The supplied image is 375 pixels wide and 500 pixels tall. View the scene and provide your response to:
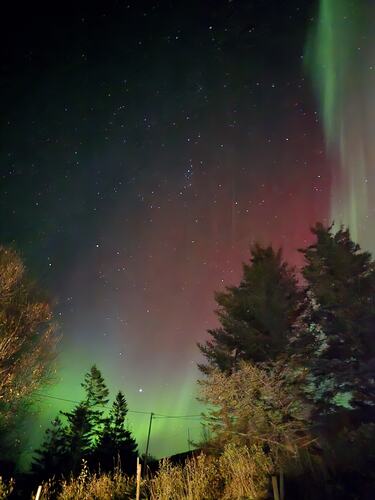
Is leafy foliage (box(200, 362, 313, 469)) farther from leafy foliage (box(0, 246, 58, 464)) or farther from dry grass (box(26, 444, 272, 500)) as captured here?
leafy foliage (box(0, 246, 58, 464))

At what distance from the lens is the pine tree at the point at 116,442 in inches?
1409

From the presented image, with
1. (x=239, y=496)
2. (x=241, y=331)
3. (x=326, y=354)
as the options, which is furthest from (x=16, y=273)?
(x=326, y=354)

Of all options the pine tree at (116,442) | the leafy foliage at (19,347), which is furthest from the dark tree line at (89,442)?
the leafy foliage at (19,347)

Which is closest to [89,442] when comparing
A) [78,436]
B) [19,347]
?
[78,436]

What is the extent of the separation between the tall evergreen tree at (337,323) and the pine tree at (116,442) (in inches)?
982

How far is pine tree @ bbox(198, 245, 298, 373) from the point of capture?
19.2 meters

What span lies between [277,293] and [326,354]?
4518mm

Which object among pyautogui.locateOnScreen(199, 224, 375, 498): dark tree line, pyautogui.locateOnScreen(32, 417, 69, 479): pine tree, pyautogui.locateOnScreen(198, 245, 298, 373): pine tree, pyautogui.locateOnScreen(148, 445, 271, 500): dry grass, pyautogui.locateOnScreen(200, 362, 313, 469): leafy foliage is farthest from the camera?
pyautogui.locateOnScreen(32, 417, 69, 479): pine tree

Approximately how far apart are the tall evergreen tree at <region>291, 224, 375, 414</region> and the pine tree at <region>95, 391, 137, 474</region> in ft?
81.9

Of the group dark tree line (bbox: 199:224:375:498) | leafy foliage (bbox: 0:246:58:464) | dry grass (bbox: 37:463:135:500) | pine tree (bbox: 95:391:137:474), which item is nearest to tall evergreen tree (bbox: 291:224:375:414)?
dark tree line (bbox: 199:224:375:498)

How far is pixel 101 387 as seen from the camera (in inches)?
1756

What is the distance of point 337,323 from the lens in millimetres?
17953

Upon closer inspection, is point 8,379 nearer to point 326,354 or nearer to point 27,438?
point 27,438

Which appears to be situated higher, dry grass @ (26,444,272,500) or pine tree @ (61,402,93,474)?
pine tree @ (61,402,93,474)
